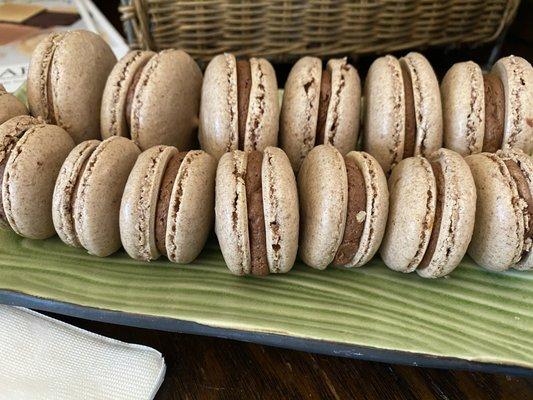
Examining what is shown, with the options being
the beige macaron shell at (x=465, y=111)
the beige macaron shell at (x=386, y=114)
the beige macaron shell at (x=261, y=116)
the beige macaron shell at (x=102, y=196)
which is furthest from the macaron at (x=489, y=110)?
the beige macaron shell at (x=102, y=196)

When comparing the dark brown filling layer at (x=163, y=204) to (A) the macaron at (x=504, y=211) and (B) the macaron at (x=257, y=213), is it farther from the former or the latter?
(A) the macaron at (x=504, y=211)

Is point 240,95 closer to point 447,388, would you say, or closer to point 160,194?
point 160,194

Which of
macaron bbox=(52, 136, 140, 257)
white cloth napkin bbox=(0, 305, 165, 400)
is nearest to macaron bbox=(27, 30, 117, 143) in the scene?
macaron bbox=(52, 136, 140, 257)

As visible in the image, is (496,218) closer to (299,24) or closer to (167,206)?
(167,206)

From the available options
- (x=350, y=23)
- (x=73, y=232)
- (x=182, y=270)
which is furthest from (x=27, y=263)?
(x=350, y=23)

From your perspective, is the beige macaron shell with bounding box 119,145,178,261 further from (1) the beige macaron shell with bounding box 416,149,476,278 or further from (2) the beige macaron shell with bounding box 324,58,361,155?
(1) the beige macaron shell with bounding box 416,149,476,278
